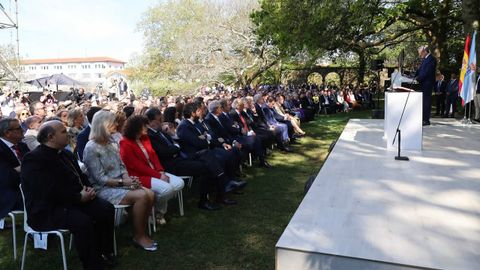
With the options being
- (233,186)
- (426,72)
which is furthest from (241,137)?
(426,72)

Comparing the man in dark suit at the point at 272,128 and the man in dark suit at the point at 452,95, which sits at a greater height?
the man in dark suit at the point at 452,95

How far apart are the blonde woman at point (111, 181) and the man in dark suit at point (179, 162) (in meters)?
0.82

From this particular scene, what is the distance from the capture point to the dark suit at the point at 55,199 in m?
3.00

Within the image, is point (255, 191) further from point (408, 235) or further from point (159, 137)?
point (408, 235)

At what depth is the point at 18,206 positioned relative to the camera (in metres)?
3.67

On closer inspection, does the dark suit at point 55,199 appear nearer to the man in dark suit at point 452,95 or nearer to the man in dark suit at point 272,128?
the man in dark suit at point 272,128

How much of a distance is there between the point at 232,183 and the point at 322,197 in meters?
2.26

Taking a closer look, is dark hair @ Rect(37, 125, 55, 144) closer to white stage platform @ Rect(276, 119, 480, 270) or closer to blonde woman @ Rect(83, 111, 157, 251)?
blonde woman @ Rect(83, 111, 157, 251)

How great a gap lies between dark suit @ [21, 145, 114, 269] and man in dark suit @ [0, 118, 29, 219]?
28.5 inches

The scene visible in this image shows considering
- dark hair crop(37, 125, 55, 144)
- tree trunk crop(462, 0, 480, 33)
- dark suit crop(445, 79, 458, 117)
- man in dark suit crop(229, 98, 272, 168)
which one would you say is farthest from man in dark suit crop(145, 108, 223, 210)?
dark suit crop(445, 79, 458, 117)

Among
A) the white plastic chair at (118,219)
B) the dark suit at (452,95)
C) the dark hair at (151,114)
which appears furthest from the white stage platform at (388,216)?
the dark suit at (452,95)

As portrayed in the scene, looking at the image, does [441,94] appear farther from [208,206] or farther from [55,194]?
[55,194]

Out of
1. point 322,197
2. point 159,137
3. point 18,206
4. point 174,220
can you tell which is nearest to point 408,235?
point 322,197

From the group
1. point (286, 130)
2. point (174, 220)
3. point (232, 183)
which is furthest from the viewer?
point (286, 130)
